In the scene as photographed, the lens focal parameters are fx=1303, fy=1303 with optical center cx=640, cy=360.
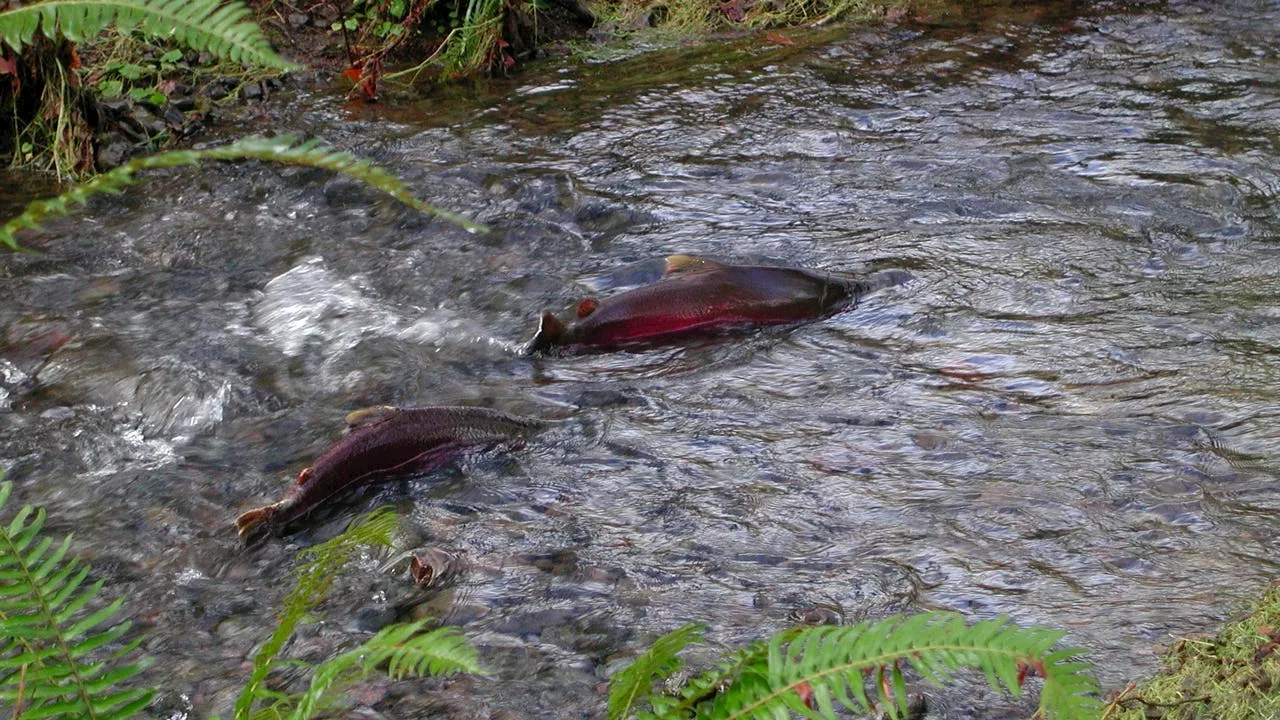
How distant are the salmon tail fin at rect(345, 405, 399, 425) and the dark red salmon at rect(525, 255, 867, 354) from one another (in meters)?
0.93

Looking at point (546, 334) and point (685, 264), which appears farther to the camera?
point (685, 264)

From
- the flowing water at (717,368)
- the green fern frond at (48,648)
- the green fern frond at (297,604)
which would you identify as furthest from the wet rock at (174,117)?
the green fern frond at (48,648)

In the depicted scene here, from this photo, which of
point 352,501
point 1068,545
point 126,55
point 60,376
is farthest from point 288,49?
point 1068,545

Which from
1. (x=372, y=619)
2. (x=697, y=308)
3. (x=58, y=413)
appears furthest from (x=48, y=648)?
(x=697, y=308)

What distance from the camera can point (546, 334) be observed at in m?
5.07

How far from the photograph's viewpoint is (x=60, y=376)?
5.03 m

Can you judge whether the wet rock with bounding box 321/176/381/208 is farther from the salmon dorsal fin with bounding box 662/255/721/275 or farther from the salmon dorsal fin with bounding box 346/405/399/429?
the salmon dorsal fin with bounding box 346/405/399/429

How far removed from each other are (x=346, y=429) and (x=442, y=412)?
42 centimetres

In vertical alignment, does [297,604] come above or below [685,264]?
above

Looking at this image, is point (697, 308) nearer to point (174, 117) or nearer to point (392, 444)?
point (392, 444)

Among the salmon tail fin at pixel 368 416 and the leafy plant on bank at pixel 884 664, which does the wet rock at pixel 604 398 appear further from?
the leafy plant on bank at pixel 884 664

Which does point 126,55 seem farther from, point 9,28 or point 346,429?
point 9,28

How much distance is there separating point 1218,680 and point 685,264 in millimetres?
3098

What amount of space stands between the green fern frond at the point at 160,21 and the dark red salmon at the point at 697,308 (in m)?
3.20
